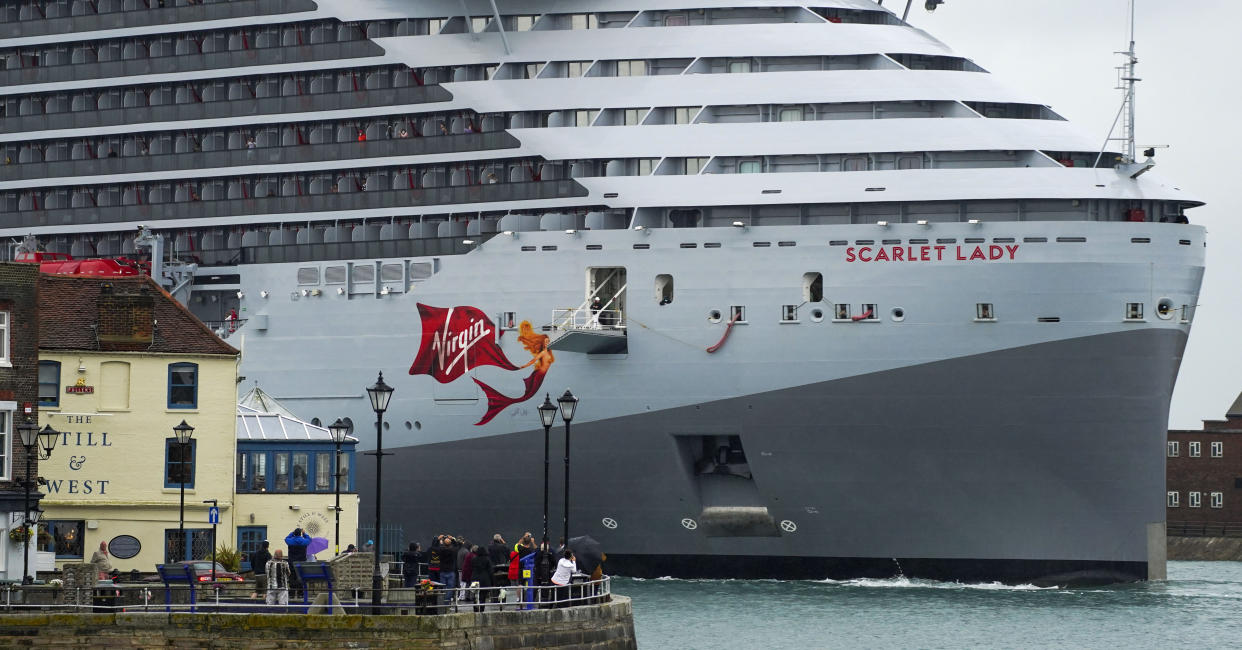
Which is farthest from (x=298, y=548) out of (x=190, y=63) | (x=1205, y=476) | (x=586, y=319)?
(x=1205, y=476)

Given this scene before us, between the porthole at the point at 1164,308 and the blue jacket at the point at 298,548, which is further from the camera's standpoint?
the porthole at the point at 1164,308

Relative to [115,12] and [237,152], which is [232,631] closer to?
[237,152]

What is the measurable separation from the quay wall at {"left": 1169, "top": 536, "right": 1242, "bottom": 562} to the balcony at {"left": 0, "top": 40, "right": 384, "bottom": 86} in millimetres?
51526

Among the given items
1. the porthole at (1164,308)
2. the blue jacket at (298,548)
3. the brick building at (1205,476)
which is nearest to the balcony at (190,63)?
the porthole at (1164,308)

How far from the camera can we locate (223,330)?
5481cm

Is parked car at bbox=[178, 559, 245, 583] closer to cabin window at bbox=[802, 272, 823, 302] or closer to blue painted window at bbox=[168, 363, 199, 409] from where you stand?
blue painted window at bbox=[168, 363, 199, 409]

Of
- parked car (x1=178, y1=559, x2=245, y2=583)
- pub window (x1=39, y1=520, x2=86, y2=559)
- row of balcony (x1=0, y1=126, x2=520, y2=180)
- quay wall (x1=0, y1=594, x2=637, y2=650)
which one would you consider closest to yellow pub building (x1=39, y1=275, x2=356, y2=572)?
pub window (x1=39, y1=520, x2=86, y2=559)

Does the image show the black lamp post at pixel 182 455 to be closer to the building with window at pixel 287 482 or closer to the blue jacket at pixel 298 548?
the building with window at pixel 287 482

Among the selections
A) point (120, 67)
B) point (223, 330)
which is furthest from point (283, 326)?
point (120, 67)

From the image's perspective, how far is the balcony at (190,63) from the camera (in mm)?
55719

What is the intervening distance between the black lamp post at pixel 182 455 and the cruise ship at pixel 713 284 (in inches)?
466

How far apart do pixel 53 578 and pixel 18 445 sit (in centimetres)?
257

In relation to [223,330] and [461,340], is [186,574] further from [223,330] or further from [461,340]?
[223,330]

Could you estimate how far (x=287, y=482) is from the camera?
42938 mm
